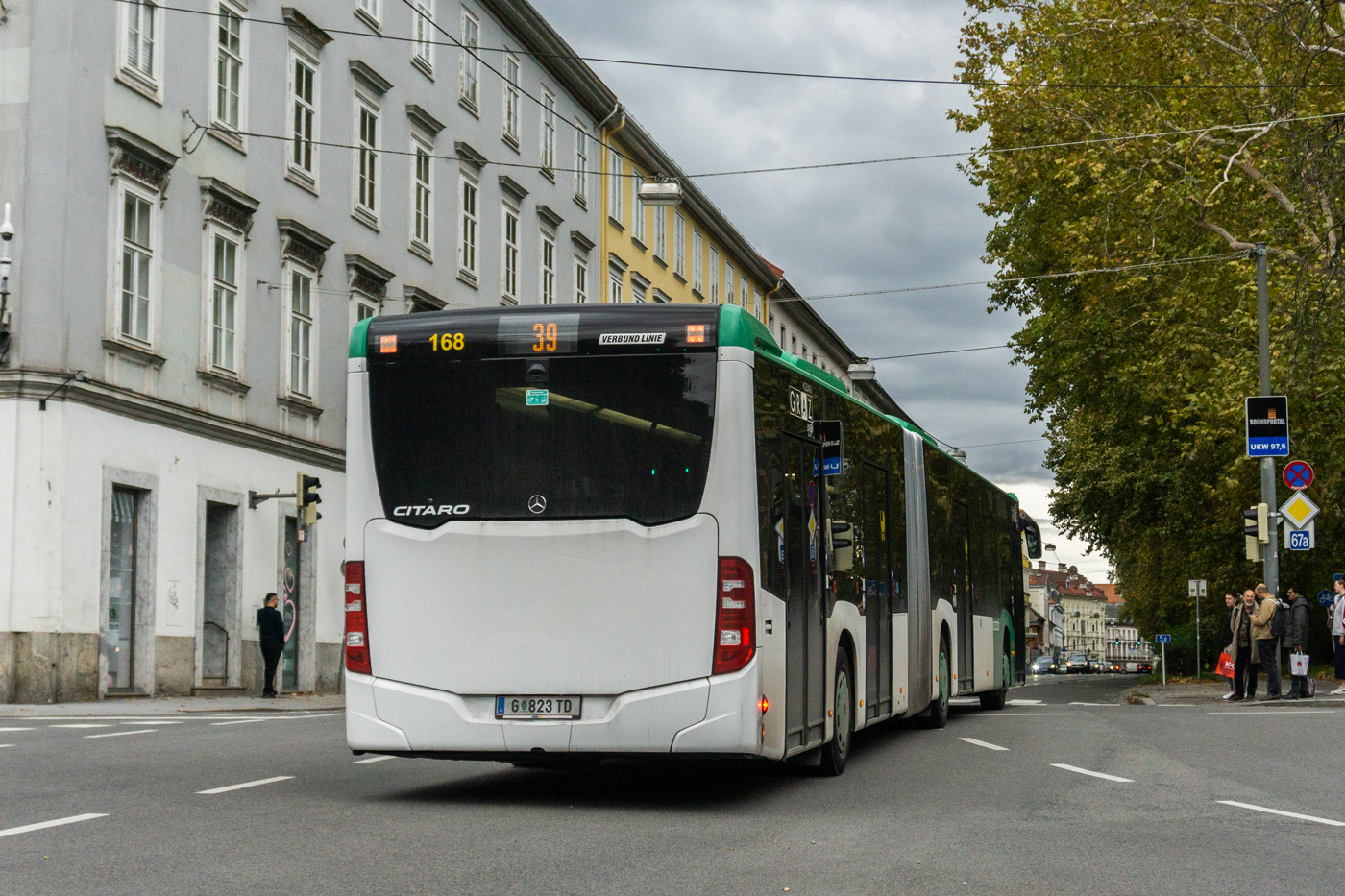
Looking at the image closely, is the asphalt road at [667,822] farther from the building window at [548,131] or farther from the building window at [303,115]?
the building window at [548,131]

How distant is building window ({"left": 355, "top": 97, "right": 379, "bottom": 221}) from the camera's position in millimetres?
32531

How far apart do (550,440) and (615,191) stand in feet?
131

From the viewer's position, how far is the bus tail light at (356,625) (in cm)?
1021

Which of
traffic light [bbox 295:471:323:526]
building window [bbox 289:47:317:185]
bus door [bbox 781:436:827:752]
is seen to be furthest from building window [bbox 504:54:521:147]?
bus door [bbox 781:436:827:752]

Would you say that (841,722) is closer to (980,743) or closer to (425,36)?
(980,743)

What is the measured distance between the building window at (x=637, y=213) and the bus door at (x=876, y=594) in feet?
121

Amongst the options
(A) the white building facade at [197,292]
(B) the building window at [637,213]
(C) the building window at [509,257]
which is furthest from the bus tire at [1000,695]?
(B) the building window at [637,213]

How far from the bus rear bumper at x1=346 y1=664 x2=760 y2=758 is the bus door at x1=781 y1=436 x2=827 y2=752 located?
837mm

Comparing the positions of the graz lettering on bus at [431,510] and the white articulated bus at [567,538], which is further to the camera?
the graz lettering on bus at [431,510]

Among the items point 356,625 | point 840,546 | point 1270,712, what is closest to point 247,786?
point 356,625

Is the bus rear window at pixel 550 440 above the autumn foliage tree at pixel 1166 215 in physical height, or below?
below

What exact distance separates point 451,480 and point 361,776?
8.92ft

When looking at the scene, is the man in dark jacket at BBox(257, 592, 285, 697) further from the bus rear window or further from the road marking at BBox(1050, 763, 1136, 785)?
the bus rear window

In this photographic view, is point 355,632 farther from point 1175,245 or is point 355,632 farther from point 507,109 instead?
point 507,109
